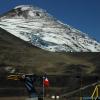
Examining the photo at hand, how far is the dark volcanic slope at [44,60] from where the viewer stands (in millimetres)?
109550

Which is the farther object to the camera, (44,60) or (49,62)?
(44,60)

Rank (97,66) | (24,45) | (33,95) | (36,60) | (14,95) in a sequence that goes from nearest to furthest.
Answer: (33,95) < (14,95) < (97,66) < (36,60) < (24,45)

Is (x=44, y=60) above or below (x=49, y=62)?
above

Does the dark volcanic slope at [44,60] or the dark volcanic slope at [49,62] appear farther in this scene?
the dark volcanic slope at [44,60]

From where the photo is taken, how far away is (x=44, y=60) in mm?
121438

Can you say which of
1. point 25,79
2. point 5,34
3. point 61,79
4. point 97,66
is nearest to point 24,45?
point 5,34

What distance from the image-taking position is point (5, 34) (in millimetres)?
151500

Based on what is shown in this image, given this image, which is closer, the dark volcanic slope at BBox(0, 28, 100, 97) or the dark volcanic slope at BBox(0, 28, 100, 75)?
the dark volcanic slope at BBox(0, 28, 100, 97)

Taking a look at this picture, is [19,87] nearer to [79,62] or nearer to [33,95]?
[79,62]

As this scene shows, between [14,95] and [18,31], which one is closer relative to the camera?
[14,95]

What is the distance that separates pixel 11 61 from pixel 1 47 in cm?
1346

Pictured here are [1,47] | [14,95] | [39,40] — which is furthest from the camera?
[39,40]

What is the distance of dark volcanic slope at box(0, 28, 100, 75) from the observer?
10955cm

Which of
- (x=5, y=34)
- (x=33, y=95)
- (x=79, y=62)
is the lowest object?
(x=33, y=95)
